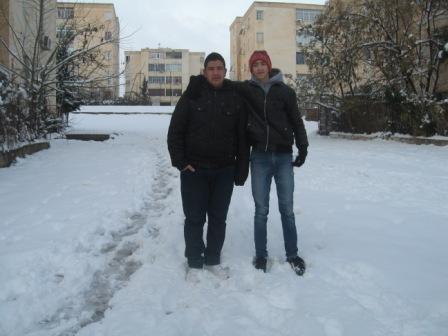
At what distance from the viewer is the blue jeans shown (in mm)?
4227

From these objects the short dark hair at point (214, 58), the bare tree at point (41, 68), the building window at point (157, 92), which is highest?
the building window at point (157, 92)

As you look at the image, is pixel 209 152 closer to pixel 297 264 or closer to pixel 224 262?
pixel 224 262

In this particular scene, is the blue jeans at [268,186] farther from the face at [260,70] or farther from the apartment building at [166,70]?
the apartment building at [166,70]

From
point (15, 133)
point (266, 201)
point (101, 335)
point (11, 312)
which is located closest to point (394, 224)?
point (266, 201)

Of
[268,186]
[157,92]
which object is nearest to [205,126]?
[268,186]

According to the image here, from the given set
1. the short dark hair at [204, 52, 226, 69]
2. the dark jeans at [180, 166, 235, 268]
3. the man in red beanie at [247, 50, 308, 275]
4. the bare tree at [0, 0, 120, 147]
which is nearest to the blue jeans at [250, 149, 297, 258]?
the man in red beanie at [247, 50, 308, 275]

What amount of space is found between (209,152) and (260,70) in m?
0.83

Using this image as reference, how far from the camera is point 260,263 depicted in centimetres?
427

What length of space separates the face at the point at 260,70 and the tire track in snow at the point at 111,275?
78.8 inches

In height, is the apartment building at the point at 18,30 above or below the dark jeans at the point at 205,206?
above

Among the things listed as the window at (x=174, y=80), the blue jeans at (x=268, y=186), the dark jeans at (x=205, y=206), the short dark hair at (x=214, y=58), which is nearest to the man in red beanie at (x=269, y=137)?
the blue jeans at (x=268, y=186)

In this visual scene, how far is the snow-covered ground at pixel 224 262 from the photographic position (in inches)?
130

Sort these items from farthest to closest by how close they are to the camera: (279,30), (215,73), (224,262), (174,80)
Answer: (174,80)
(279,30)
(224,262)
(215,73)

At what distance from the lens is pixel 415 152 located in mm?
12930
